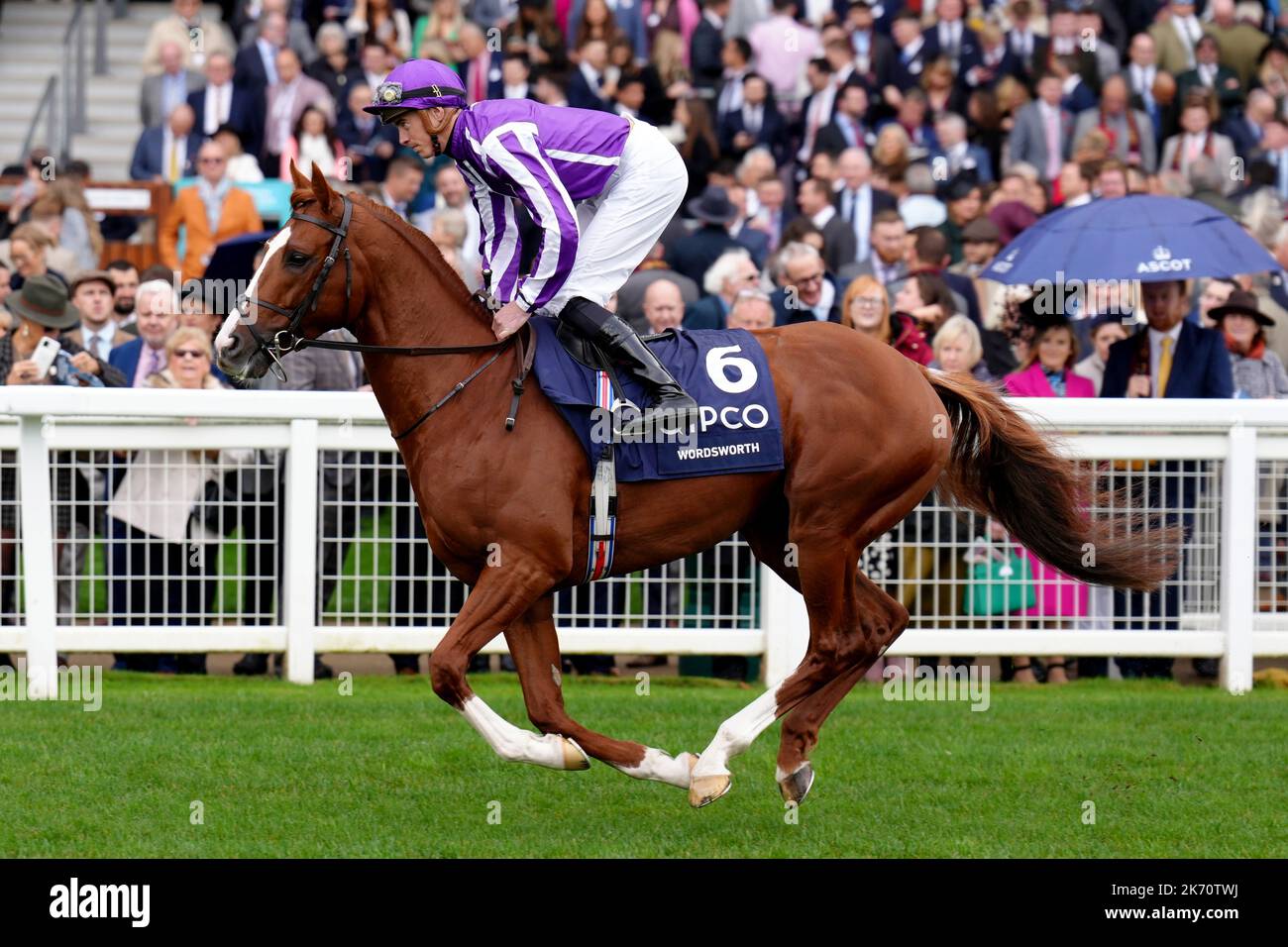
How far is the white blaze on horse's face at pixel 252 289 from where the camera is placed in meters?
5.22

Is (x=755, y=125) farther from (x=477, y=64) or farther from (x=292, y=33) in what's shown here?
(x=292, y=33)

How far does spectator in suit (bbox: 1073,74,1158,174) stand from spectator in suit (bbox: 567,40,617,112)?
330 centimetres

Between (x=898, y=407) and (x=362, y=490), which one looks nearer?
(x=898, y=407)

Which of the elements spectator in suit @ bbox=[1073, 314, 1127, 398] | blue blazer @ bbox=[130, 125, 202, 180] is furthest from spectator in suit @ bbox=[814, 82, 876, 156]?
blue blazer @ bbox=[130, 125, 202, 180]

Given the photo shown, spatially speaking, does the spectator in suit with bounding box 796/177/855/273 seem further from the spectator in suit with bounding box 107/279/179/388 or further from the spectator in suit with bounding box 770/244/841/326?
the spectator in suit with bounding box 107/279/179/388

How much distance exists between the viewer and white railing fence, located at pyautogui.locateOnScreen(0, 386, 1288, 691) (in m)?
7.35

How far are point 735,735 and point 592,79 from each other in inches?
352

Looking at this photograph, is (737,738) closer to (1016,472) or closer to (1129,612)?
(1016,472)

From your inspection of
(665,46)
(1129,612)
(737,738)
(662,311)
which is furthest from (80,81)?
(737,738)

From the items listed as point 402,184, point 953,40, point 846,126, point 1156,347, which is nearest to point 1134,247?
point 1156,347

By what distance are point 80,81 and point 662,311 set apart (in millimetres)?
8173


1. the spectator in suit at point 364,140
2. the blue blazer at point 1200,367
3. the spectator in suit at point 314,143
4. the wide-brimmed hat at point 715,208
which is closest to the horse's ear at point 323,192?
the blue blazer at point 1200,367

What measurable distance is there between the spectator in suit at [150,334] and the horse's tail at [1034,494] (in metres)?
3.96
